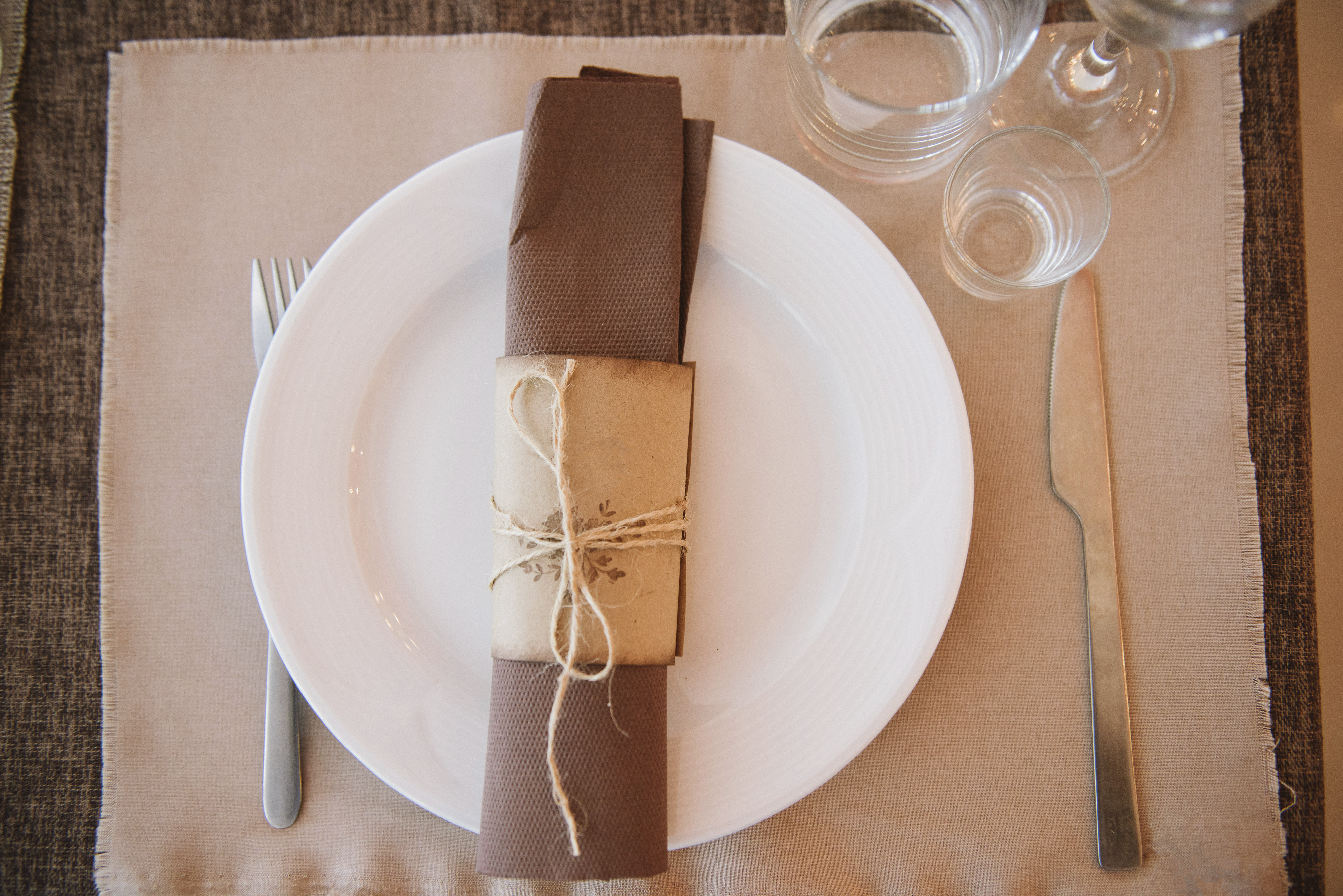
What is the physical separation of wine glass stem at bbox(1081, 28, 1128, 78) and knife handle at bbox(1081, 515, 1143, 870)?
52cm

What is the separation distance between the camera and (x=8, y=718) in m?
0.88

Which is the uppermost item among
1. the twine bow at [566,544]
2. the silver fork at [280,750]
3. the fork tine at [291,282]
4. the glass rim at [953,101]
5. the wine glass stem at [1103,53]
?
the wine glass stem at [1103,53]

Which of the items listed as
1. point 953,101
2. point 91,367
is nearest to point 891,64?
point 953,101

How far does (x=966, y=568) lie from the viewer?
844 millimetres

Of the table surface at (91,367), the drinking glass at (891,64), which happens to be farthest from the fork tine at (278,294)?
the drinking glass at (891,64)

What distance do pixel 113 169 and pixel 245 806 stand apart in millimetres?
783

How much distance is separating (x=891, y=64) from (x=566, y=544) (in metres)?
0.68

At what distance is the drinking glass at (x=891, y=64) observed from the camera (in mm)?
835

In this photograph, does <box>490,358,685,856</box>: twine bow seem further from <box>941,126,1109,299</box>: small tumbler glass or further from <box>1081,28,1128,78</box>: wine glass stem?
<box>1081,28,1128,78</box>: wine glass stem

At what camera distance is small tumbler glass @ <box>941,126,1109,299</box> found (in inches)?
31.9

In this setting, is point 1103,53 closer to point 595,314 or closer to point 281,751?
point 595,314

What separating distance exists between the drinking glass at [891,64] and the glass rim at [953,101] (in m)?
0.05

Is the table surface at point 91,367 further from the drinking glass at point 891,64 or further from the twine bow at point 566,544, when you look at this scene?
the twine bow at point 566,544

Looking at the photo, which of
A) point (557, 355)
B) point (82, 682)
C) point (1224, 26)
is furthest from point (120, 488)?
point (1224, 26)
